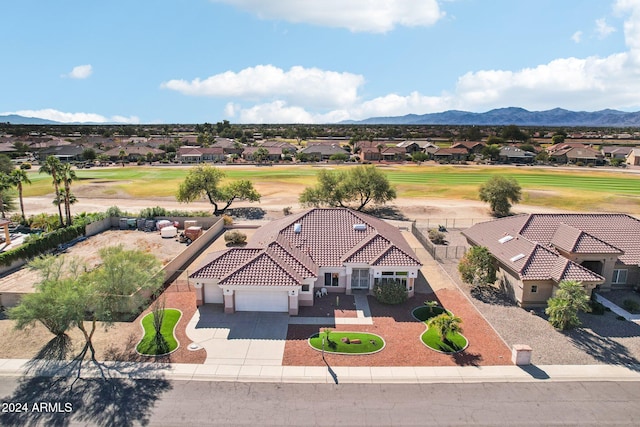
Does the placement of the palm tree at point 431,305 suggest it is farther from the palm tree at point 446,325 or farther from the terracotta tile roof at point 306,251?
the terracotta tile roof at point 306,251

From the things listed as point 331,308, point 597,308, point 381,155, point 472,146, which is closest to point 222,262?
point 331,308

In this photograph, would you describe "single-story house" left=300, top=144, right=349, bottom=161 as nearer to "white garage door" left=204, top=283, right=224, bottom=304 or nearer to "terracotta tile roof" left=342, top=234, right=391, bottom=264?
"terracotta tile roof" left=342, top=234, right=391, bottom=264

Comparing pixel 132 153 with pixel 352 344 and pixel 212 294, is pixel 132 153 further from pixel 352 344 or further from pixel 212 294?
pixel 352 344

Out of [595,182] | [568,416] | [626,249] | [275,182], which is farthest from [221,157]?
[568,416]

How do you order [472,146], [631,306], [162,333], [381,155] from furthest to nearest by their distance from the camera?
[472,146] → [381,155] → [631,306] → [162,333]

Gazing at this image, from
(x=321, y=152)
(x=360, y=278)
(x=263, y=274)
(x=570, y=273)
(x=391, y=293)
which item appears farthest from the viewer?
(x=321, y=152)

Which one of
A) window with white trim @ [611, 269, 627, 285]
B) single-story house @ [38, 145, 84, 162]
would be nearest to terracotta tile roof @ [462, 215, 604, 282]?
window with white trim @ [611, 269, 627, 285]
